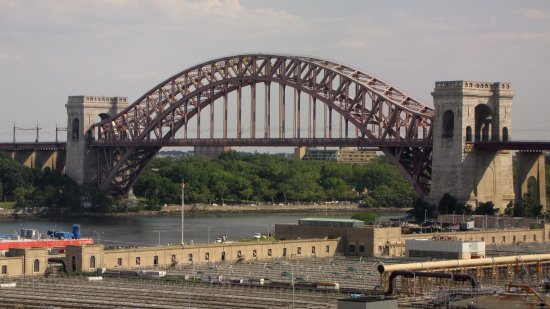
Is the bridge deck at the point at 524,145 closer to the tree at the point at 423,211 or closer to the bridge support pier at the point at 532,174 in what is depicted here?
the bridge support pier at the point at 532,174

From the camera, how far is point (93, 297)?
58562 millimetres

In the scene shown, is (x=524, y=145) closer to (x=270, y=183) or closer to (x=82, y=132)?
(x=82, y=132)

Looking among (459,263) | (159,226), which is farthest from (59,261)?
(159,226)

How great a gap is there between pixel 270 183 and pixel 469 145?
228 ft

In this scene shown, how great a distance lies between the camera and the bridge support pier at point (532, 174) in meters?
110

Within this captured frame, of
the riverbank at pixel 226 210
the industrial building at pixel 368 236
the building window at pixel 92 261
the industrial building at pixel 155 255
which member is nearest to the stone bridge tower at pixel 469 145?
the industrial building at pixel 368 236

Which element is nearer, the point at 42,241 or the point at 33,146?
the point at 42,241

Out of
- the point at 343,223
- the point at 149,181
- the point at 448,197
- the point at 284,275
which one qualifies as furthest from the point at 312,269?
the point at 149,181

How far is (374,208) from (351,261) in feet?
294

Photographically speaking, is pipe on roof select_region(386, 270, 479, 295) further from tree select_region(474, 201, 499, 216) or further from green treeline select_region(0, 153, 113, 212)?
green treeline select_region(0, 153, 113, 212)

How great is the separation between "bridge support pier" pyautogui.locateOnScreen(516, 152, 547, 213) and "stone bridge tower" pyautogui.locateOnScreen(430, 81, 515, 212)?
154 cm

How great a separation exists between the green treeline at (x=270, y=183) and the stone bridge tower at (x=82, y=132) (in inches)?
296

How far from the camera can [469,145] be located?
111125 mm

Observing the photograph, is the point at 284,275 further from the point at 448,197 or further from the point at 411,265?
the point at 448,197
